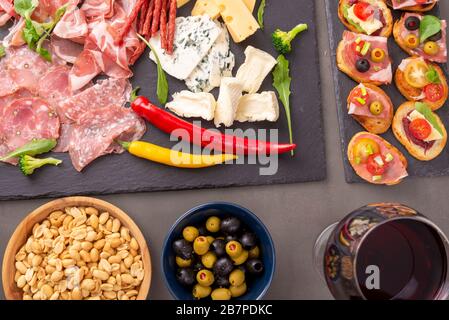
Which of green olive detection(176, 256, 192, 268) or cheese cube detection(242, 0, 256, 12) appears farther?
cheese cube detection(242, 0, 256, 12)

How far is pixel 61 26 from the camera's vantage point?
1.64 metres

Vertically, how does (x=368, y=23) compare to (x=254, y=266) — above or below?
above

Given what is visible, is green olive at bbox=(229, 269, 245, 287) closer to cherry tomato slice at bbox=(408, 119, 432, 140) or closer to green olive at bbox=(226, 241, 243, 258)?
green olive at bbox=(226, 241, 243, 258)

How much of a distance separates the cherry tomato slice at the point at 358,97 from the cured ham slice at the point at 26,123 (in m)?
0.95

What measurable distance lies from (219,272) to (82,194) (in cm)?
50

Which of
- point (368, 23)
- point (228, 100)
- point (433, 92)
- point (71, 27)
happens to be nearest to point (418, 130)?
point (433, 92)

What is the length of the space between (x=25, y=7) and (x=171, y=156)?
64cm

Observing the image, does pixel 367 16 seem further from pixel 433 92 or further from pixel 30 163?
pixel 30 163

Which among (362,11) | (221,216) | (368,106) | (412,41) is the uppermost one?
(362,11)

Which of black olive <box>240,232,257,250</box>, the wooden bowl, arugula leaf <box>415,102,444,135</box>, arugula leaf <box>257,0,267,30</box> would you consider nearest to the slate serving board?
arugula leaf <box>257,0,267,30</box>

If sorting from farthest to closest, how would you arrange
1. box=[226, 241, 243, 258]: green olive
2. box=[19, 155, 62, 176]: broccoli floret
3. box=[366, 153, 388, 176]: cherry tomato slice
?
1. box=[366, 153, 388, 176]: cherry tomato slice
2. box=[19, 155, 62, 176]: broccoli floret
3. box=[226, 241, 243, 258]: green olive

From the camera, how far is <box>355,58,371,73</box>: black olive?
5.64ft

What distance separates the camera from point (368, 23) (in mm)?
1771

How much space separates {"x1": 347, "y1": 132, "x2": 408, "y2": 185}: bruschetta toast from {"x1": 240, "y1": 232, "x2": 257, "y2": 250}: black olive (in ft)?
1.46
